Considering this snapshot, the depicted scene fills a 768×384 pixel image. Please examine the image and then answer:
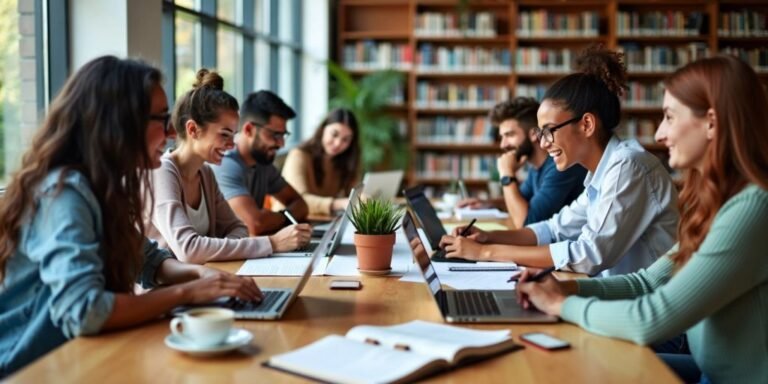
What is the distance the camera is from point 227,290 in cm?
170

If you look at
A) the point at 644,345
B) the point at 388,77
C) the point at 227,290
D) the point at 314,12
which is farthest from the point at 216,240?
the point at 314,12

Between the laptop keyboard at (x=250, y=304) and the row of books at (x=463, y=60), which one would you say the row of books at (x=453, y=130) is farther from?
the laptop keyboard at (x=250, y=304)

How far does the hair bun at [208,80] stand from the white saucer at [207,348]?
1.43 m

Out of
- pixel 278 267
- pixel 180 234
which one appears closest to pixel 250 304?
pixel 278 267

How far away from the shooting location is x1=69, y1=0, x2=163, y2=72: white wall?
10.6 ft

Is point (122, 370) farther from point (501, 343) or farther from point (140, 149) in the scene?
point (501, 343)

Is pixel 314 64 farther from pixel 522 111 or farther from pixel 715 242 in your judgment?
pixel 715 242

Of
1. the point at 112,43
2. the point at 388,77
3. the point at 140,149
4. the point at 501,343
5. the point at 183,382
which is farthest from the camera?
the point at 388,77

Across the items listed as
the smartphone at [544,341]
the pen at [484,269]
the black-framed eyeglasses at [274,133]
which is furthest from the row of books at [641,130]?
the smartphone at [544,341]

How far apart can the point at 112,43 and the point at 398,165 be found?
426cm

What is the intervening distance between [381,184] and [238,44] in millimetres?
2047

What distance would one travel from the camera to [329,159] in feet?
15.5

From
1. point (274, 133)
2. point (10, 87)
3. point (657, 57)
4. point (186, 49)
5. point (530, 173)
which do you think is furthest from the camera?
point (657, 57)

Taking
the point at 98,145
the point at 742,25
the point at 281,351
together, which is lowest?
the point at 281,351
